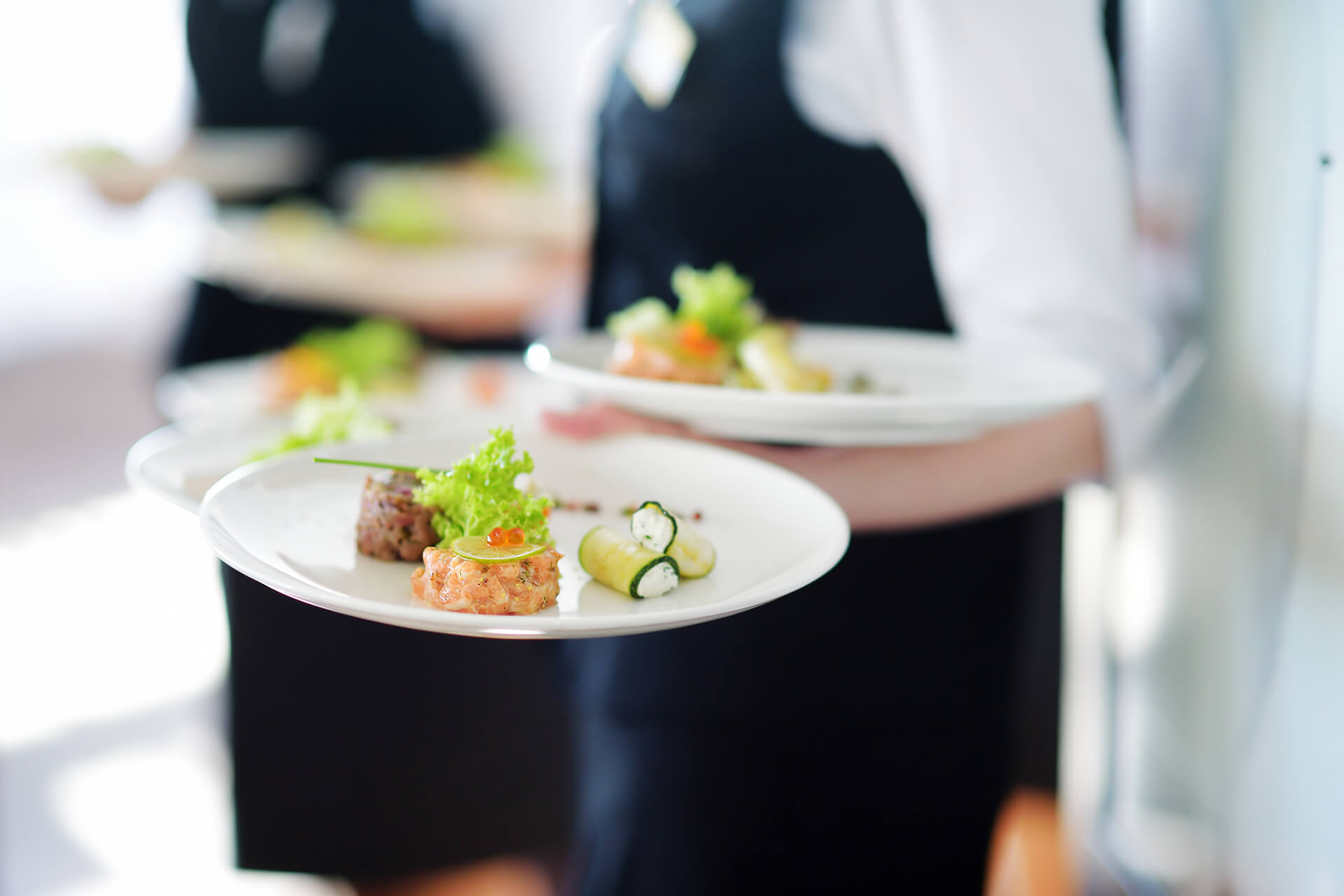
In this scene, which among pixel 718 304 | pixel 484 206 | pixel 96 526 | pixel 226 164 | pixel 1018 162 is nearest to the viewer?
pixel 1018 162

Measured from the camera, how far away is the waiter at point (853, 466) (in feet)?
3.86

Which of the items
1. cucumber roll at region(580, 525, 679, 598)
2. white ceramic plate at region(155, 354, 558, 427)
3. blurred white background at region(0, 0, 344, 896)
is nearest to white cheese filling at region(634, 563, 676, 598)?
cucumber roll at region(580, 525, 679, 598)

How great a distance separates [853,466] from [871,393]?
11cm

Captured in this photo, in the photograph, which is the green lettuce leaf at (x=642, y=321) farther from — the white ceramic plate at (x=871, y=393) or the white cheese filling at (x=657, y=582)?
the white cheese filling at (x=657, y=582)

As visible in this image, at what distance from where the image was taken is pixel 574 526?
0.99m

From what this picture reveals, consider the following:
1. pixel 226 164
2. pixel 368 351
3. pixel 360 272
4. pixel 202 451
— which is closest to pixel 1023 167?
pixel 202 451

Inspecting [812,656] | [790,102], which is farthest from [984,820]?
[790,102]

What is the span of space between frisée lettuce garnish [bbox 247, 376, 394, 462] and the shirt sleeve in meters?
0.76

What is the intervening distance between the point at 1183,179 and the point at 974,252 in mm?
517

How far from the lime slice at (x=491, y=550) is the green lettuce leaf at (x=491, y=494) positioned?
0.6 inches

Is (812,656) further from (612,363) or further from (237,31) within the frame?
(237,31)

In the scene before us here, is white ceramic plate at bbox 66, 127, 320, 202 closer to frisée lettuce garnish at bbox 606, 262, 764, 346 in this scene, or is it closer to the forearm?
frisée lettuce garnish at bbox 606, 262, 764, 346

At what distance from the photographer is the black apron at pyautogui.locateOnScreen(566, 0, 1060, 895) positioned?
4.54ft

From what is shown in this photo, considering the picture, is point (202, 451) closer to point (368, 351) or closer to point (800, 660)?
point (800, 660)
